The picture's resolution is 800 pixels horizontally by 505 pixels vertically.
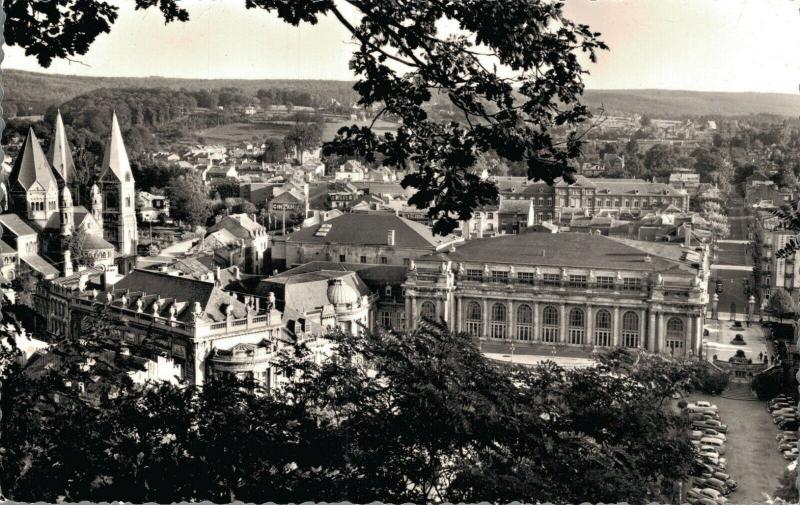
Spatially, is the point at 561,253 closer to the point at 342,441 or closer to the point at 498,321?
the point at 498,321

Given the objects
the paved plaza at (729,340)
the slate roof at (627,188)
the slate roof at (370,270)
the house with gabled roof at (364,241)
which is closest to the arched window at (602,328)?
the paved plaza at (729,340)

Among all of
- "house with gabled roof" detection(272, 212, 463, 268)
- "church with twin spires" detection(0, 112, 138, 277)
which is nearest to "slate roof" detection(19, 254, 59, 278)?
"church with twin spires" detection(0, 112, 138, 277)

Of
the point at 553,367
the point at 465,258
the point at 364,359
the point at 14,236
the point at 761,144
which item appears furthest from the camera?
the point at 761,144

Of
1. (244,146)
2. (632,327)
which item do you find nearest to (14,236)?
(632,327)

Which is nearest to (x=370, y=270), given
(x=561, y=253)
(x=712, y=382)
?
(x=561, y=253)

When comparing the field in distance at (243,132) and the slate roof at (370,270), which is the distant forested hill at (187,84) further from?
the field in distance at (243,132)

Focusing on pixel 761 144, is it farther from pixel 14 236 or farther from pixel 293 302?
pixel 14 236
